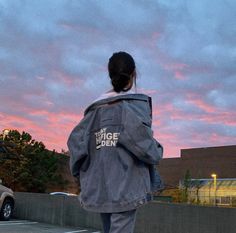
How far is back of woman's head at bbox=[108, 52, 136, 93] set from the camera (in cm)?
318

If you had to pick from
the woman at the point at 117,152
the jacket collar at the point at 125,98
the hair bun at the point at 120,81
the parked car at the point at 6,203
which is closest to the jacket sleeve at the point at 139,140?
the woman at the point at 117,152

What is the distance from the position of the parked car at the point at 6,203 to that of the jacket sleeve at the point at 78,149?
13517 millimetres

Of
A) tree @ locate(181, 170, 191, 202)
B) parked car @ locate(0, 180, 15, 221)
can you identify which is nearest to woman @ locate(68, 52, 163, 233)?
parked car @ locate(0, 180, 15, 221)

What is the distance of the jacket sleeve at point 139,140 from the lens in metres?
2.94

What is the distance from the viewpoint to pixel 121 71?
3.18 metres

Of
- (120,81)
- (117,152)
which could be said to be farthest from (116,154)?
(120,81)

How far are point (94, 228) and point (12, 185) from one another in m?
26.2

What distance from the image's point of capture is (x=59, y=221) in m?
15.9

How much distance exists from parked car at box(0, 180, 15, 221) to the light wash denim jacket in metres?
13.6

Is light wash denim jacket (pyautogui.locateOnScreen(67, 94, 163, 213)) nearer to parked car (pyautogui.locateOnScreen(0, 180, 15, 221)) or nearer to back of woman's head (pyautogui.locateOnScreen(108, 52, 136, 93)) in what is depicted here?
back of woman's head (pyautogui.locateOnScreen(108, 52, 136, 93))

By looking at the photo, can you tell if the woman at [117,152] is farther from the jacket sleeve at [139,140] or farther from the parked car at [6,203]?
the parked car at [6,203]

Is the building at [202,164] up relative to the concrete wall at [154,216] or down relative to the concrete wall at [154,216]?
up

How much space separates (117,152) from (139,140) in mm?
166

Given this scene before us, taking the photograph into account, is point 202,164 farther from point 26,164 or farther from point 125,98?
point 125,98
